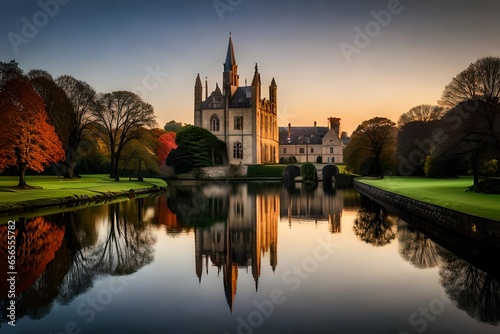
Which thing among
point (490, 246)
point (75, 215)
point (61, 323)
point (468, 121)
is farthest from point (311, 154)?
point (61, 323)

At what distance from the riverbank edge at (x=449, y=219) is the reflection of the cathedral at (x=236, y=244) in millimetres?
5857

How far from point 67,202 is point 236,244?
15443 mm

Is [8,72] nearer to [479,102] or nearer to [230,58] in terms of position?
[479,102]

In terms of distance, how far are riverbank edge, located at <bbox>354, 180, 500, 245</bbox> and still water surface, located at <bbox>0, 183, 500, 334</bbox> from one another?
97 centimetres

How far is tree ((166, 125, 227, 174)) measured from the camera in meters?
62.2

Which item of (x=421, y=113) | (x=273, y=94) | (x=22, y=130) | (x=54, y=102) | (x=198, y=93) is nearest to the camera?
(x=22, y=130)

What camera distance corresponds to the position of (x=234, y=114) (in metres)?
69.8

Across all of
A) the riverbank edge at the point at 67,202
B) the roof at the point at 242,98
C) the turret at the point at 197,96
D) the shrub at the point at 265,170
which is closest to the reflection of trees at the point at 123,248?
the riverbank edge at the point at 67,202

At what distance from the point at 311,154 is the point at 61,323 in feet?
279

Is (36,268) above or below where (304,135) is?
below

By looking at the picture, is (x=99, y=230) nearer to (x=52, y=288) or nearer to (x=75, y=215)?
(x=75, y=215)

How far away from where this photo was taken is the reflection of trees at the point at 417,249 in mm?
11672

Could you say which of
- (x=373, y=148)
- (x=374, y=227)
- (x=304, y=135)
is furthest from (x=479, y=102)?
(x=304, y=135)

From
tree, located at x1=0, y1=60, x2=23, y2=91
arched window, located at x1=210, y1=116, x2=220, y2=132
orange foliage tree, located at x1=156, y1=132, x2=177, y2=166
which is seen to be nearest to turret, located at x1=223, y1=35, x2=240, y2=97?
arched window, located at x1=210, y1=116, x2=220, y2=132
